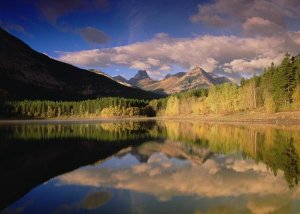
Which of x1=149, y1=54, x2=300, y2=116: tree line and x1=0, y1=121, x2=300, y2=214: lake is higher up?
x1=149, y1=54, x2=300, y2=116: tree line

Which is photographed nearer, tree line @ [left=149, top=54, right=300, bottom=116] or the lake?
the lake

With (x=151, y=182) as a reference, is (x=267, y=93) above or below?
above

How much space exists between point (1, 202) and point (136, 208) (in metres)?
7.77

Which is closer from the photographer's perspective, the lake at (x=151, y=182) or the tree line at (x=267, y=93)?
the lake at (x=151, y=182)

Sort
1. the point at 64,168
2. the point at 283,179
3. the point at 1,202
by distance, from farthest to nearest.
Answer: the point at 64,168 → the point at 283,179 → the point at 1,202

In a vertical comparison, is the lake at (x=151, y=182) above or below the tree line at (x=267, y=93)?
below

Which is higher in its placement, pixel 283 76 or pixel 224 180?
pixel 283 76

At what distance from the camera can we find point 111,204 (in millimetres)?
19156

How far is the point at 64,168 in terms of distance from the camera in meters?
31.7

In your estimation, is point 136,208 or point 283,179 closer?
point 136,208

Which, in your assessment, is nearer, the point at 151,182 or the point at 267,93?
the point at 151,182

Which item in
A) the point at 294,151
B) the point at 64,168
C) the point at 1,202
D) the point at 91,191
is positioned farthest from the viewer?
the point at 294,151

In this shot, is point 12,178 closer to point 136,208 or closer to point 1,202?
point 1,202

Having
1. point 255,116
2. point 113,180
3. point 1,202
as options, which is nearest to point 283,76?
point 255,116
